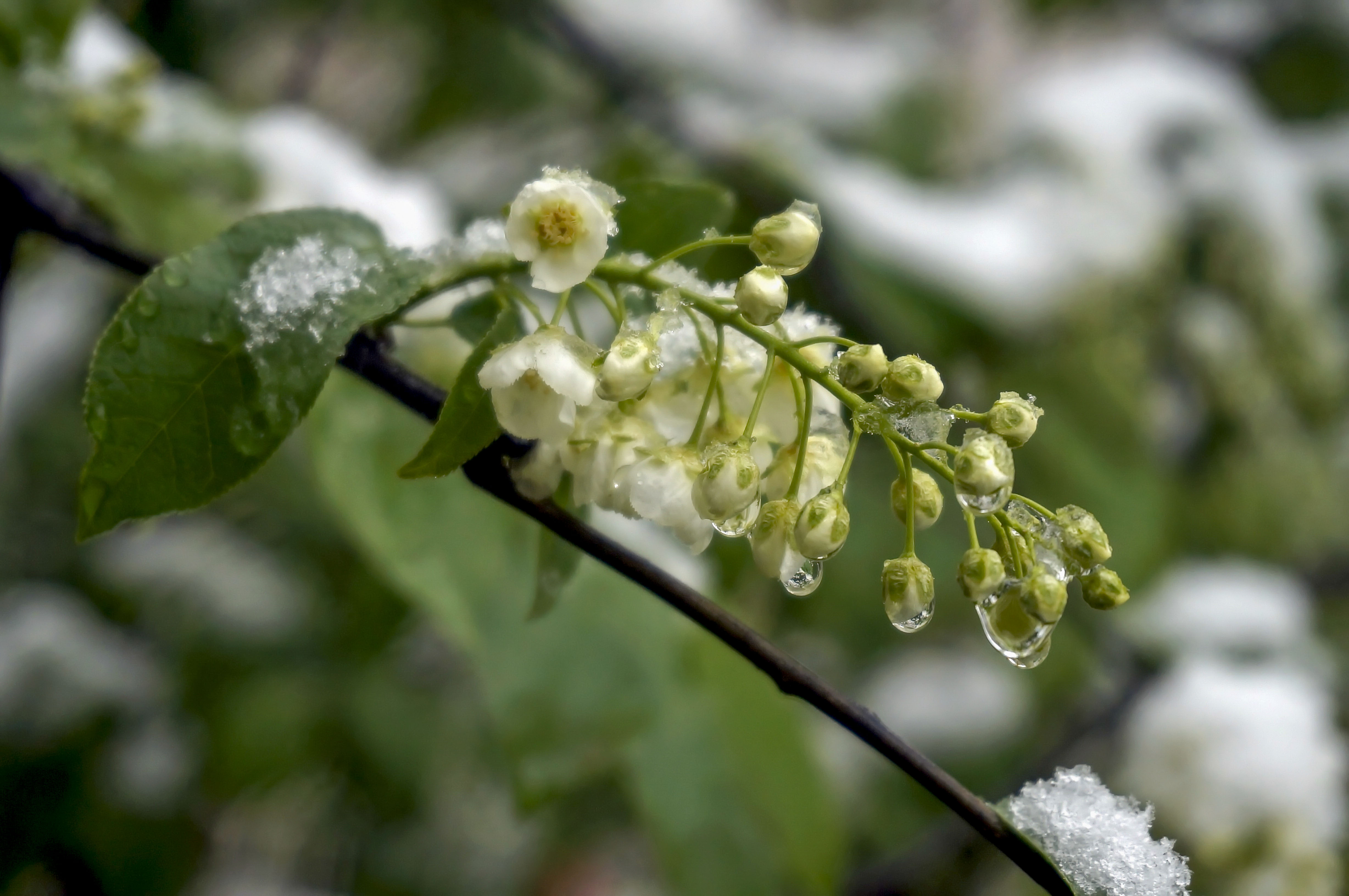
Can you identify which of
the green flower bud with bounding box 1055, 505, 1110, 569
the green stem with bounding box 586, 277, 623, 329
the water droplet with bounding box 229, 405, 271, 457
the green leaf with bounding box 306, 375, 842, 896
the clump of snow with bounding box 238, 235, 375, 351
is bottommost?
the green leaf with bounding box 306, 375, 842, 896

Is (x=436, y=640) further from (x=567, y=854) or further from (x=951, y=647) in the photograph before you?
(x=951, y=647)

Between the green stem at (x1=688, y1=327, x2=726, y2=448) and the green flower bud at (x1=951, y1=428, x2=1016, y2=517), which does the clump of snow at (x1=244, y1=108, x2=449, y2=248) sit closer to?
the green stem at (x1=688, y1=327, x2=726, y2=448)

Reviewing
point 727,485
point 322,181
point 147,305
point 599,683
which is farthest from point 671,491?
point 322,181

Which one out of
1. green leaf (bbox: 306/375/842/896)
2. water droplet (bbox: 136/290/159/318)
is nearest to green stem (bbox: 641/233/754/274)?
water droplet (bbox: 136/290/159/318)

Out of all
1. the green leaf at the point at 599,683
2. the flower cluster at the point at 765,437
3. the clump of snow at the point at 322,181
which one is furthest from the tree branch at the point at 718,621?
the clump of snow at the point at 322,181

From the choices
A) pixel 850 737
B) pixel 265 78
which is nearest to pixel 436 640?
pixel 850 737

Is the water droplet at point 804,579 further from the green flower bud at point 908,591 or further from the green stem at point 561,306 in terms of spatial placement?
the green stem at point 561,306
